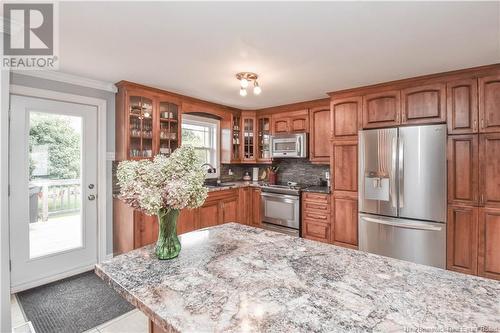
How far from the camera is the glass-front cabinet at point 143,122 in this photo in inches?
127

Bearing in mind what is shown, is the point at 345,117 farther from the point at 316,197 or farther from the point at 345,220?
the point at 345,220

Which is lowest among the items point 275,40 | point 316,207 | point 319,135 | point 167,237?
point 316,207

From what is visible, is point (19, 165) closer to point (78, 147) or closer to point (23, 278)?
point (78, 147)

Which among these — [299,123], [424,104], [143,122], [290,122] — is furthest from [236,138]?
[424,104]

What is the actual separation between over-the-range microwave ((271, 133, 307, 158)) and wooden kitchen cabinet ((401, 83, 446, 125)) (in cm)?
155

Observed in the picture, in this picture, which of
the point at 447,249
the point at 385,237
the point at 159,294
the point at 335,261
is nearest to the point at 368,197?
the point at 385,237

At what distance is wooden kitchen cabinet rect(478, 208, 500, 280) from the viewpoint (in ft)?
8.61

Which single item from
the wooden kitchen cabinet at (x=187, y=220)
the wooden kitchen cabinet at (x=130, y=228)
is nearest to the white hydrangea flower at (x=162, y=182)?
the wooden kitchen cabinet at (x=130, y=228)

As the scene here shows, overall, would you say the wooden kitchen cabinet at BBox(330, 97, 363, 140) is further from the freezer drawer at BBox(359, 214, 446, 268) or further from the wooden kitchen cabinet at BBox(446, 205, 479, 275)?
the wooden kitchen cabinet at BBox(446, 205, 479, 275)

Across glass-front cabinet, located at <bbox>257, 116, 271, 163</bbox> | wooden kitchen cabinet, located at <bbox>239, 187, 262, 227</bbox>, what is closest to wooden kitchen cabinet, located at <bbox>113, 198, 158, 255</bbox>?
wooden kitchen cabinet, located at <bbox>239, 187, 262, 227</bbox>

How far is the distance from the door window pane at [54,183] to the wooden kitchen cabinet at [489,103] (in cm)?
452

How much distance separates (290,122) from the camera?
4.57m

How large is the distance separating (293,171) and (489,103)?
9.50 feet

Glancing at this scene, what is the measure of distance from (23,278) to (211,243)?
2.53 m
